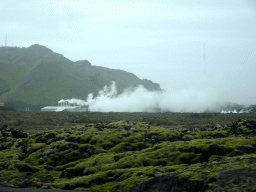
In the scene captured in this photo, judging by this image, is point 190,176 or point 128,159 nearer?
point 190,176

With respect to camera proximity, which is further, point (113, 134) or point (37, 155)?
point (113, 134)

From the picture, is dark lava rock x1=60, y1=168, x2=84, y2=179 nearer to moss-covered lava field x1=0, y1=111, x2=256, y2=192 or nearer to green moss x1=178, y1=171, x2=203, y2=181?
moss-covered lava field x1=0, y1=111, x2=256, y2=192

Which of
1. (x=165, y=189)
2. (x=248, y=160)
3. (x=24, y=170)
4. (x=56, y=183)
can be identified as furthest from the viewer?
(x=24, y=170)

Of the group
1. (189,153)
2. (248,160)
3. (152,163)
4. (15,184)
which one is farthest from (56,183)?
(248,160)

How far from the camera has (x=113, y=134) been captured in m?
50.4

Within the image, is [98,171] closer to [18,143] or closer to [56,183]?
[56,183]

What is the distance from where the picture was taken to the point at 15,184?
32.9 meters

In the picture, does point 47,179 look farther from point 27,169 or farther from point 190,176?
point 190,176

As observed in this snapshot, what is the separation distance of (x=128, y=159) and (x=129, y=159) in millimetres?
128

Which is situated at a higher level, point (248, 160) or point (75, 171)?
point (248, 160)

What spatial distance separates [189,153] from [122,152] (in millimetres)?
9969

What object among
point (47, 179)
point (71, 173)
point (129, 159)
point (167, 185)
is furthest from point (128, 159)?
point (167, 185)

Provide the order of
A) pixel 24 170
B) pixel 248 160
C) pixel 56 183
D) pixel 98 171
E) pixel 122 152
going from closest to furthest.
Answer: pixel 248 160 < pixel 56 183 < pixel 98 171 < pixel 24 170 < pixel 122 152

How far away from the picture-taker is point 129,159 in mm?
38625
